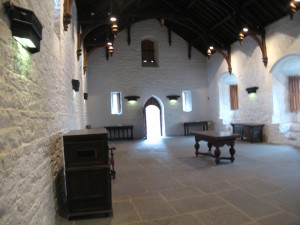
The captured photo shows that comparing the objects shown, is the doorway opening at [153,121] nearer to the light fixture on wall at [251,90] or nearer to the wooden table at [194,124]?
the wooden table at [194,124]

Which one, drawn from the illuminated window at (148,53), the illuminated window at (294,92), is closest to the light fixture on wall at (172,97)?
the illuminated window at (148,53)

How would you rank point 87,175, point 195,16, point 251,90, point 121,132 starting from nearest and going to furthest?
point 87,175
point 251,90
point 195,16
point 121,132

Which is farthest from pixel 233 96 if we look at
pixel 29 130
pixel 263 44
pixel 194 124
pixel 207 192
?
pixel 29 130

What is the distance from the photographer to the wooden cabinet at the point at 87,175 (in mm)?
2971

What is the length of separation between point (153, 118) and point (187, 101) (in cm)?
205

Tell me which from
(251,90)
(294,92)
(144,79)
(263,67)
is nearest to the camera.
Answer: (294,92)

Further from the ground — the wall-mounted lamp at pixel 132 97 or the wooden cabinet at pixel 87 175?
the wall-mounted lamp at pixel 132 97

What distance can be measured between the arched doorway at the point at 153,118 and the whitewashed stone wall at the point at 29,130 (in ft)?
30.5

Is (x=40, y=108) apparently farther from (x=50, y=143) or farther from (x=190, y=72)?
(x=190, y=72)

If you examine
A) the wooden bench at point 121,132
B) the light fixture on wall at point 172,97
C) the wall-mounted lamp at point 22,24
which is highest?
the light fixture on wall at point 172,97

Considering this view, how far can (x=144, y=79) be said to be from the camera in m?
12.2

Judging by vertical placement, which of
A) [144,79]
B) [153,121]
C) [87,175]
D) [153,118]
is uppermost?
[144,79]

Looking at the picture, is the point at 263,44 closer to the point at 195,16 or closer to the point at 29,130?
the point at 195,16

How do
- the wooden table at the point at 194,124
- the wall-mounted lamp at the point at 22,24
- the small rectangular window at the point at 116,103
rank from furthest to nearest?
the wooden table at the point at 194,124 < the small rectangular window at the point at 116,103 < the wall-mounted lamp at the point at 22,24
